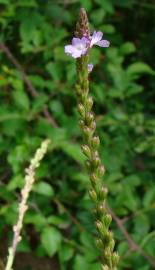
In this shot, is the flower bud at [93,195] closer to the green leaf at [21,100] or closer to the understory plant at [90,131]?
the understory plant at [90,131]

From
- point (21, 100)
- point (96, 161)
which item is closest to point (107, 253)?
point (96, 161)

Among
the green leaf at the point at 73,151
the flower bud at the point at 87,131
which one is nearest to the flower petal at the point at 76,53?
the flower bud at the point at 87,131

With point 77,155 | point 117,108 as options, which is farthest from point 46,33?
point 77,155

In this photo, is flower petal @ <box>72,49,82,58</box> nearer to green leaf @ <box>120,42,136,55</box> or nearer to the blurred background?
the blurred background

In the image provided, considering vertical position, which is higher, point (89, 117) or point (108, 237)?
point (89, 117)

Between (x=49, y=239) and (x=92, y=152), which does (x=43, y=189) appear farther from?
(x=92, y=152)

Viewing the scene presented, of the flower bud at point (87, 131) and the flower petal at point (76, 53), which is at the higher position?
the flower petal at point (76, 53)
